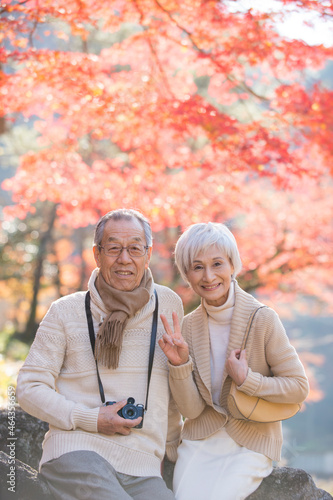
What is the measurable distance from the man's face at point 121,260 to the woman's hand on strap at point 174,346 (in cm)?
29

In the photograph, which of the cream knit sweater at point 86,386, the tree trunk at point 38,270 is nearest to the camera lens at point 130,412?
the cream knit sweater at point 86,386

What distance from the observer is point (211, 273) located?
274cm

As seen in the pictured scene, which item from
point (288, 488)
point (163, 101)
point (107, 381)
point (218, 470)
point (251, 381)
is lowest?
point (288, 488)

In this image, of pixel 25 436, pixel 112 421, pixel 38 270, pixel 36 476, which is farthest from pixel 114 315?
pixel 38 270

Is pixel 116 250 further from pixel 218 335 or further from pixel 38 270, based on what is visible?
pixel 38 270

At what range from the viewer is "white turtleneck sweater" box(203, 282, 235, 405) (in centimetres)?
282

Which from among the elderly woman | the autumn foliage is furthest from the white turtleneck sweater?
the autumn foliage

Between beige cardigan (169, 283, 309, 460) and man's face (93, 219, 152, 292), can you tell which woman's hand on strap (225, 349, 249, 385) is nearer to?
beige cardigan (169, 283, 309, 460)

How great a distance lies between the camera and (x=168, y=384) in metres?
2.81

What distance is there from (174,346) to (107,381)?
384 millimetres

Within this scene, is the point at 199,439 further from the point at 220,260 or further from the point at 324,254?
the point at 324,254

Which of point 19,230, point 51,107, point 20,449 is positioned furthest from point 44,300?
point 20,449

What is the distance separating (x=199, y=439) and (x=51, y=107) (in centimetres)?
473

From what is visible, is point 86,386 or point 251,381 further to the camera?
point 86,386
